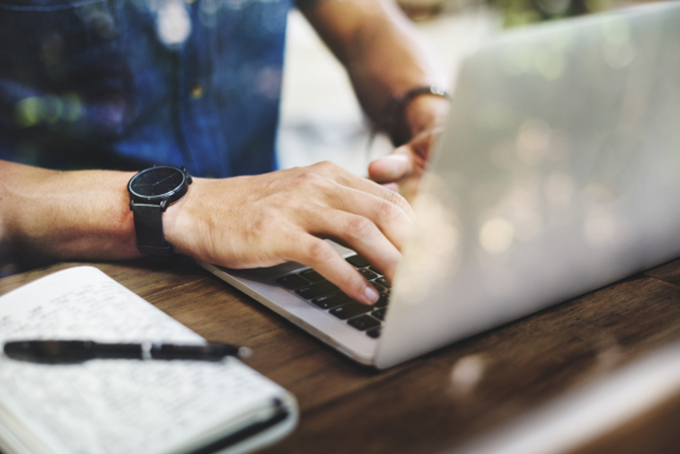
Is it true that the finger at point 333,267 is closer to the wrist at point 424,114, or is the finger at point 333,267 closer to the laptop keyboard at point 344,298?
the laptop keyboard at point 344,298

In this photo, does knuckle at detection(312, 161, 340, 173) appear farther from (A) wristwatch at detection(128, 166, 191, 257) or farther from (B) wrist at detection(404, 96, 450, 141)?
(B) wrist at detection(404, 96, 450, 141)

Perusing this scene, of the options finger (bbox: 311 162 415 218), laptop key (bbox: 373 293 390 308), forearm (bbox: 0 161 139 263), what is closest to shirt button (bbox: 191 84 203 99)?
forearm (bbox: 0 161 139 263)

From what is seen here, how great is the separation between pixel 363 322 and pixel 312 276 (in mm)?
118

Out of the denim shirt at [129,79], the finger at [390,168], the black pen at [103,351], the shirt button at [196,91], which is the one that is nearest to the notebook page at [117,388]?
the black pen at [103,351]

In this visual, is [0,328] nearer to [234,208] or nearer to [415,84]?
[234,208]

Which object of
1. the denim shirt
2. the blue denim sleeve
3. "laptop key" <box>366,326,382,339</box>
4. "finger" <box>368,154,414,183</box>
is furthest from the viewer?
the blue denim sleeve

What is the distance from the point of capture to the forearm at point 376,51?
1.13 meters

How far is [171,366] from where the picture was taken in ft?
1.14

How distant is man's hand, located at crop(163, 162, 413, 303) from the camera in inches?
18.9

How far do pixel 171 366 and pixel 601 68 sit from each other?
361 mm

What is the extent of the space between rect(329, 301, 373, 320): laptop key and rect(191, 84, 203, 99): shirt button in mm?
726

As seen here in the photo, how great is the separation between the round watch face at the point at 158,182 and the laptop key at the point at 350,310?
0.28 metres

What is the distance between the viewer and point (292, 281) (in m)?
0.52

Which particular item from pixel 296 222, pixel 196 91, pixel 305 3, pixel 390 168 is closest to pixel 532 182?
pixel 296 222
